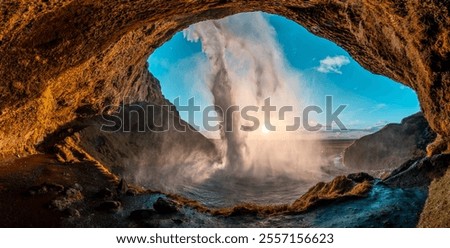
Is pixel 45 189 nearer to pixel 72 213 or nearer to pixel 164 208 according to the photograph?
pixel 72 213

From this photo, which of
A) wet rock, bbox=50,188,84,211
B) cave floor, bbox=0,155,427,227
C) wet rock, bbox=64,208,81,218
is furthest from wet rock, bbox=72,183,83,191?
wet rock, bbox=64,208,81,218

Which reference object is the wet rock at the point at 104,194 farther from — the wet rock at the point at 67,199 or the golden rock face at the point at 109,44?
the golden rock face at the point at 109,44

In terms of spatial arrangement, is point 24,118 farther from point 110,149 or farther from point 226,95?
point 226,95

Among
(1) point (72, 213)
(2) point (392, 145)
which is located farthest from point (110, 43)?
(2) point (392, 145)

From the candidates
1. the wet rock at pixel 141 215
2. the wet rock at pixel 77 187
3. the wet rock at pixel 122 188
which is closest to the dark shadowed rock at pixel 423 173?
the wet rock at pixel 141 215

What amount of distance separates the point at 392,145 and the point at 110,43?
13.8 metres

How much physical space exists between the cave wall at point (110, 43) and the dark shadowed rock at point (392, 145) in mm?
6264

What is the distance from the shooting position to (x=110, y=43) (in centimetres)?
609

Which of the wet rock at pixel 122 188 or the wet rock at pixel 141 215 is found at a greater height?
the wet rock at pixel 122 188

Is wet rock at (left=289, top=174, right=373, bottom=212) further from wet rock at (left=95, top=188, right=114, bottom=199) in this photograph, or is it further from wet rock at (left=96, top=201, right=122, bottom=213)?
wet rock at (left=95, top=188, right=114, bottom=199)

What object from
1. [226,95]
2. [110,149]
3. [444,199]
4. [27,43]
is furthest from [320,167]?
[27,43]

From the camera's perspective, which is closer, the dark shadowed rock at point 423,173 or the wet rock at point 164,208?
the dark shadowed rock at point 423,173

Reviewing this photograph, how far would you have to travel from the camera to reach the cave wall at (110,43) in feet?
12.3

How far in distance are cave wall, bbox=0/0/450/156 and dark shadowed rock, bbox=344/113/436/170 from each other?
20.6 feet
